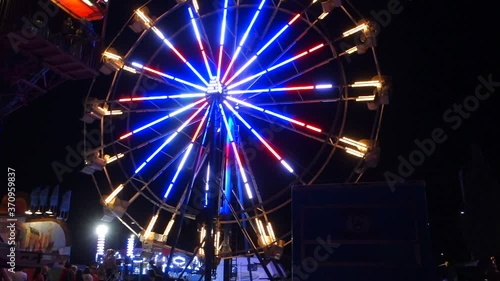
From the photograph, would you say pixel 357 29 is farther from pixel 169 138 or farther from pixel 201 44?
pixel 169 138

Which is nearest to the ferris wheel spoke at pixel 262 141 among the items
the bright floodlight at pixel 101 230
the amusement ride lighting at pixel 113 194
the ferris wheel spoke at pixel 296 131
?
the ferris wheel spoke at pixel 296 131

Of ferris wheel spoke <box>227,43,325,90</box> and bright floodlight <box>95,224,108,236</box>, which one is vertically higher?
ferris wheel spoke <box>227,43,325,90</box>

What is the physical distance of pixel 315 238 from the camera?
587 cm

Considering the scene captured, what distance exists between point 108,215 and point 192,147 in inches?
140

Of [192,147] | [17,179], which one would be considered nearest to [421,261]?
[192,147]

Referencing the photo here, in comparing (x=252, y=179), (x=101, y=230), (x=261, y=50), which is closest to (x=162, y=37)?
(x=261, y=50)

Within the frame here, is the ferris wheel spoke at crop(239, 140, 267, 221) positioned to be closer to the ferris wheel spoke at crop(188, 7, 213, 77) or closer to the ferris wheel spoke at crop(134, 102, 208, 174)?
the ferris wheel spoke at crop(134, 102, 208, 174)

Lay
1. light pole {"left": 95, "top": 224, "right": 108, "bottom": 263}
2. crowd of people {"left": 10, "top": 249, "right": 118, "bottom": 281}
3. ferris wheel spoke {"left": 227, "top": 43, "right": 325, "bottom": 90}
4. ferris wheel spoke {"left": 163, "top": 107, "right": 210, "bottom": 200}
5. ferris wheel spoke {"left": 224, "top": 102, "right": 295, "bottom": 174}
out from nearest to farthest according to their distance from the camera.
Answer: crowd of people {"left": 10, "top": 249, "right": 118, "bottom": 281}
ferris wheel spoke {"left": 224, "top": 102, "right": 295, "bottom": 174}
ferris wheel spoke {"left": 227, "top": 43, "right": 325, "bottom": 90}
ferris wheel spoke {"left": 163, "top": 107, "right": 210, "bottom": 200}
light pole {"left": 95, "top": 224, "right": 108, "bottom": 263}

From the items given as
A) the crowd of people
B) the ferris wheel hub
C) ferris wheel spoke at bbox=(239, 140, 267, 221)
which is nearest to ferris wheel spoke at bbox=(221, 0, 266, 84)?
the ferris wheel hub

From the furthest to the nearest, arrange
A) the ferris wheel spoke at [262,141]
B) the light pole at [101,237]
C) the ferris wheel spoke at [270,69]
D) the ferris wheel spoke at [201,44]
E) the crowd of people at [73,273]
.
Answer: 1. the light pole at [101,237]
2. the ferris wheel spoke at [201,44]
3. the ferris wheel spoke at [270,69]
4. the ferris wheel spoke at [262,141]
5. the crowd of people at [73,273]

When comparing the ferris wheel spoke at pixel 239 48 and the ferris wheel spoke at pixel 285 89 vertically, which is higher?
the ferris wheel spoke at pixel 239 48

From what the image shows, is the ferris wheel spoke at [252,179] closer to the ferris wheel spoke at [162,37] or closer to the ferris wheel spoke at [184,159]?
the ferris wheel spoke at [184,159]

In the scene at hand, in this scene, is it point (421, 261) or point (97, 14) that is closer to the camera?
point (421, 261)

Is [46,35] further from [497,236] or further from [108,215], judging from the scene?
[497,236]
